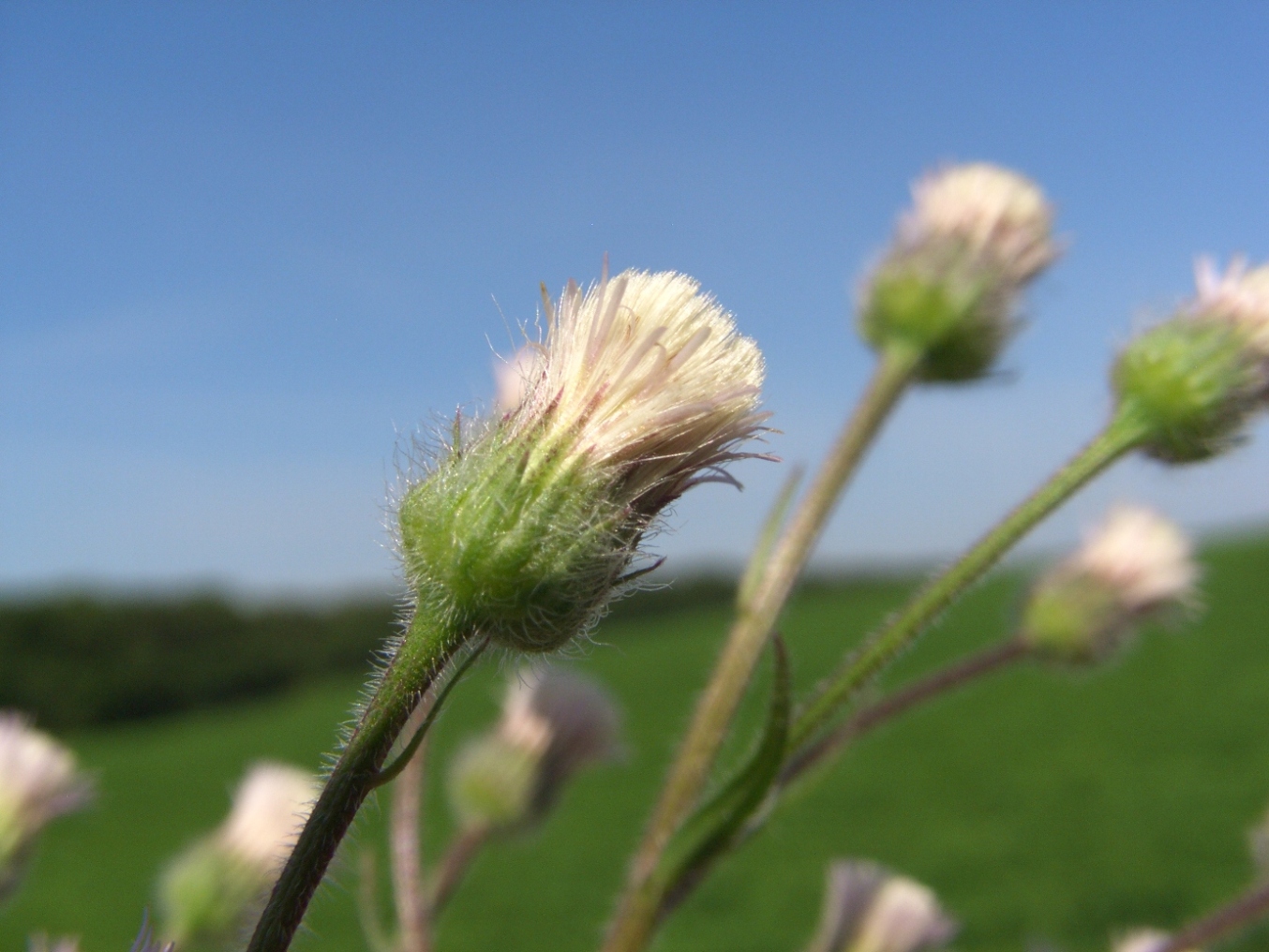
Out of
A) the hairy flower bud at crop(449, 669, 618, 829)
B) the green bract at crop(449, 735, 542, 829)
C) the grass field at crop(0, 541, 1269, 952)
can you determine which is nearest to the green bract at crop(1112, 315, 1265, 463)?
the hairy flower bud at crop(449, 669, 618, 829)

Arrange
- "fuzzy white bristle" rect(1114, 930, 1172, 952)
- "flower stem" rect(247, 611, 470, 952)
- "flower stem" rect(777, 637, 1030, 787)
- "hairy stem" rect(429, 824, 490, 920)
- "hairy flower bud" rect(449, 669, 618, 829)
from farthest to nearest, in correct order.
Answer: "hairy flower bud" rect(449, 669, 618, 829) → "hairy stem" rect(429, 824, 490, 920) → "fuzzy white bristle" rect(1114, 930, 1172, 952) → "flower stem" rect(777, 637, 1030, 787) → "flower stem" rect(247, 611, 470, 952)

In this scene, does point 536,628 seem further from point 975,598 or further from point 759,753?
point 975,598

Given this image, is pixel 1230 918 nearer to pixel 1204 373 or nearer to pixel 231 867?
pixel 1204 373

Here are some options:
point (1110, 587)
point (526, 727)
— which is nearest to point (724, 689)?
point (526, 727)

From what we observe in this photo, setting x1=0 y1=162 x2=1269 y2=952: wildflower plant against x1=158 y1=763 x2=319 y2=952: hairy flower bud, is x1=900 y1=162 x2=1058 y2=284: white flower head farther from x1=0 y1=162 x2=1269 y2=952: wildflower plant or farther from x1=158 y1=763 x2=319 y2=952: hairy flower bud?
x1=158 y1=763 x2=319 y2=952: hairy flower bud

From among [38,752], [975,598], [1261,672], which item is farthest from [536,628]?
[975,598]
